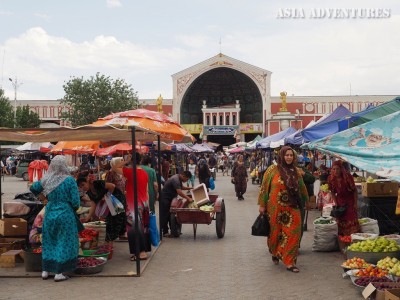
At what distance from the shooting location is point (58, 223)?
23.0ft

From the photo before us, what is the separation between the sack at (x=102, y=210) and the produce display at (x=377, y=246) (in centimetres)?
376

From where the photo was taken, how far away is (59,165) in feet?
23.2

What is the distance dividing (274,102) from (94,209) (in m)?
48.0

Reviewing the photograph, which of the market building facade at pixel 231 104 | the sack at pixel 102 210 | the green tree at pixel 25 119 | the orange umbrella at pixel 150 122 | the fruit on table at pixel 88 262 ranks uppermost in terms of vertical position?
the market building facade at pixel 231 104

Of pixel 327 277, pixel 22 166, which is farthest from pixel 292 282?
pixel 22 166

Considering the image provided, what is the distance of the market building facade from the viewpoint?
53438mm

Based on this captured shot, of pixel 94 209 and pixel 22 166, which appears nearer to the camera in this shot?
pixel 94 209

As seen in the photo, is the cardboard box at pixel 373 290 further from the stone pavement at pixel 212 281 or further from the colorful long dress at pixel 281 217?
the colorful long dress at pixel 281 217

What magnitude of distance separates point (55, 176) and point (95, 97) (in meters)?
36.9

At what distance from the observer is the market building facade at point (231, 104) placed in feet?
175

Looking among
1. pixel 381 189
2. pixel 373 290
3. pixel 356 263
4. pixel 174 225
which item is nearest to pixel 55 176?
pixel 174 225

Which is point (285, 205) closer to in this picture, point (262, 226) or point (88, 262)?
point (262, 226)

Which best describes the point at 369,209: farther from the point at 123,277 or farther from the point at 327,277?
the point at 123,277

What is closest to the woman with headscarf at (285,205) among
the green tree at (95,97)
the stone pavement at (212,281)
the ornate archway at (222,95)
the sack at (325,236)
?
the stone pavement at (212,281)
